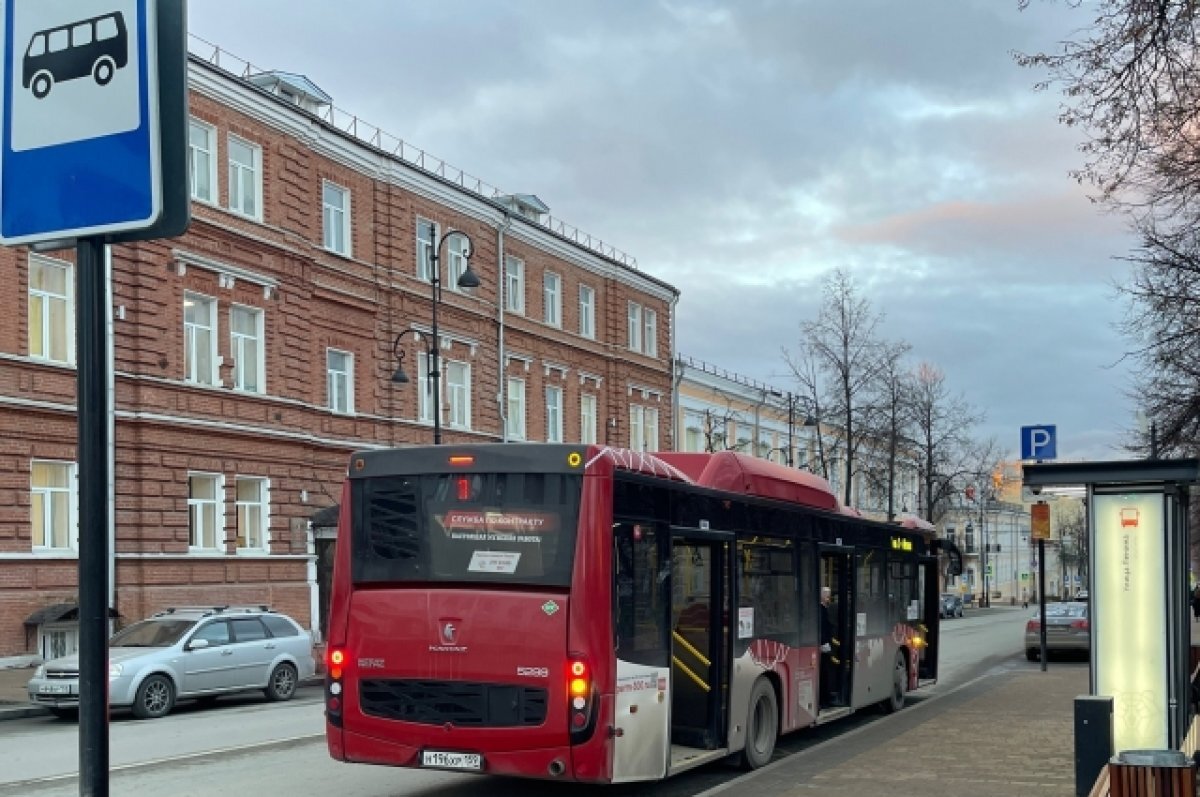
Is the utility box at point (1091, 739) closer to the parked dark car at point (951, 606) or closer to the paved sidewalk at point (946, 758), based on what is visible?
the paved sidewalk at point (946, 758)

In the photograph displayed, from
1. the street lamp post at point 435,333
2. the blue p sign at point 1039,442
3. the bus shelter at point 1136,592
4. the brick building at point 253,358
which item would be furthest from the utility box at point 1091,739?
the brick building at point 253,358

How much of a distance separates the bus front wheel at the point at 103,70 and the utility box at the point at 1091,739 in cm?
939

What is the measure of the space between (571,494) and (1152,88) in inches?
221

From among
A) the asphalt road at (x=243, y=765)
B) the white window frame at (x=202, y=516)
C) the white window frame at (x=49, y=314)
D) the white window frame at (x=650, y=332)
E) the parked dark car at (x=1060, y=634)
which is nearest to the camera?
the asphalt road at (x=243, y=765)

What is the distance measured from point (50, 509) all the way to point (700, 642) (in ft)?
65.7

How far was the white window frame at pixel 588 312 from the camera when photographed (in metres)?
52.0

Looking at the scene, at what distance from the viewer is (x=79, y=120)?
3615mm

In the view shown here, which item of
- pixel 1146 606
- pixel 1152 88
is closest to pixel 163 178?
pixel 1152 88

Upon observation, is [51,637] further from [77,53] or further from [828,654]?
[77,53]

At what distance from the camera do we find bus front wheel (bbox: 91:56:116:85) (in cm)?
359

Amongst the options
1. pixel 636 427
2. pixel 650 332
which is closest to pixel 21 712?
pixel 636 427

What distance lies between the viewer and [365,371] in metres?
38.8

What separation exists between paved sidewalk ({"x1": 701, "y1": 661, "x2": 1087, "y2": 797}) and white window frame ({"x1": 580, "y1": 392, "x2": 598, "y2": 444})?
32483mm

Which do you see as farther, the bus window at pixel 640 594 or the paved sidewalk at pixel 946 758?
the paved sidewalk at pixel 946 758
